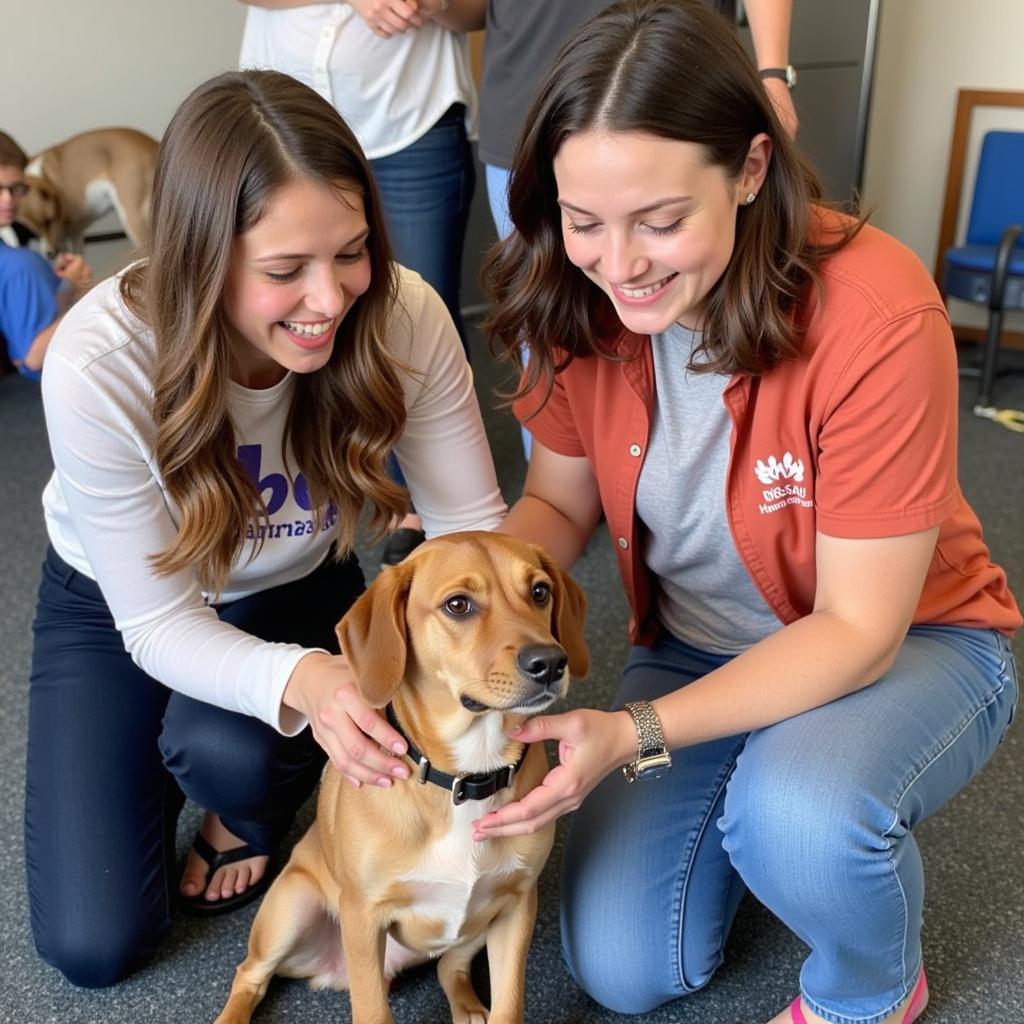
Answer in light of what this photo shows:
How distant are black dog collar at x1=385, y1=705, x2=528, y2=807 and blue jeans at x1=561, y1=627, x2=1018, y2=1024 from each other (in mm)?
272

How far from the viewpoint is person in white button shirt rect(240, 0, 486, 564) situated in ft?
7.78

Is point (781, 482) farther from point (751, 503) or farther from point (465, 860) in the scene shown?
point (465, 860)

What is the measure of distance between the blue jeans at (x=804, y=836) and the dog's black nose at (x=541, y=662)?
1.03 feet

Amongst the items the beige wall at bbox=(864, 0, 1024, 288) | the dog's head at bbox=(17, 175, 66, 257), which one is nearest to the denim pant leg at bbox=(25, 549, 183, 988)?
the dog's head at bbox=(17, 175, 66, 257)

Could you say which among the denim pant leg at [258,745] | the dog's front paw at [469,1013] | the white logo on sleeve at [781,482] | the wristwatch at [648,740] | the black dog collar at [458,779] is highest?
the white logo on sleeve at [781,482]

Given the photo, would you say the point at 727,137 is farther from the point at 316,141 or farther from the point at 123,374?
the point at 123,374

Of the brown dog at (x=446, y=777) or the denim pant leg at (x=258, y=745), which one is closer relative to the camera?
the brown dog at (x=446, y=777)

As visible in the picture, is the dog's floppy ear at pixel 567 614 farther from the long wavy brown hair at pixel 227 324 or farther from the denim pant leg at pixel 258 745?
the denim pant leg at pixel 258 745

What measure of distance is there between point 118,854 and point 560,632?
2.35 feet

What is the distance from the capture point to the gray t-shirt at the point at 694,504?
144cm

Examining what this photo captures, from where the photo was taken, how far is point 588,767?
126cm

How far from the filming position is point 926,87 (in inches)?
179

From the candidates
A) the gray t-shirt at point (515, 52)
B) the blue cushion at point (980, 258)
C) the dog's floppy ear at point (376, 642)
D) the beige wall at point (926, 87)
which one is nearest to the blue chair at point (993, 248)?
the blue cushion at point (980, 258)

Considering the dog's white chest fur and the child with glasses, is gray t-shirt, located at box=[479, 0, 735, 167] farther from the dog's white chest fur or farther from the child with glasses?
the child with glasses
